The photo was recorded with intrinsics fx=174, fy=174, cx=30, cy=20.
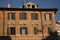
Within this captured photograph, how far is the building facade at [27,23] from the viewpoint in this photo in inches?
1494

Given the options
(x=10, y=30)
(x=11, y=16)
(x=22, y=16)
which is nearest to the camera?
→ (x=10, y=30)

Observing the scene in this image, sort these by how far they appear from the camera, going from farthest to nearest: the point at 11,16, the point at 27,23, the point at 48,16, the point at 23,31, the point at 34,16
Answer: the point at 48,16 → the point at 34,16 → the point at 11,16 → the point at 27,23 → the point at 23,31

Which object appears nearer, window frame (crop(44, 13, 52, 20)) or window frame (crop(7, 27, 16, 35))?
window frame (crop(7, 27, 16, 35))

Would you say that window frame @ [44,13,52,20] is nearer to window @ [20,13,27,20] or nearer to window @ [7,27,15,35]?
window @ [20,13,27,20]

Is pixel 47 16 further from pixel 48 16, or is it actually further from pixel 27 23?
pixel 27 23

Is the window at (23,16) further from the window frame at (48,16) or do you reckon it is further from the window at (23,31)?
the window frame at (48,16)

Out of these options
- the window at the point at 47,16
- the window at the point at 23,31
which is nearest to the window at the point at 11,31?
the window at the point at 23,31

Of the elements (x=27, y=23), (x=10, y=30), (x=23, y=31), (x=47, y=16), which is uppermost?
(x=47, y=16)

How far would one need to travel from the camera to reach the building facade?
37.9m

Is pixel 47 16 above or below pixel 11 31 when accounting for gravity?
above

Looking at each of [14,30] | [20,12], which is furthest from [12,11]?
[14,30]

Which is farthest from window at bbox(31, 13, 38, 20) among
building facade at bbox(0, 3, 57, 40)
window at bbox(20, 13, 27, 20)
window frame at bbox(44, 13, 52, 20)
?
window frame at bbox(44, 13, 52, 20)

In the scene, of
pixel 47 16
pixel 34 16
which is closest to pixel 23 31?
pixel 34 16

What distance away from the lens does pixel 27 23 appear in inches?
1528
